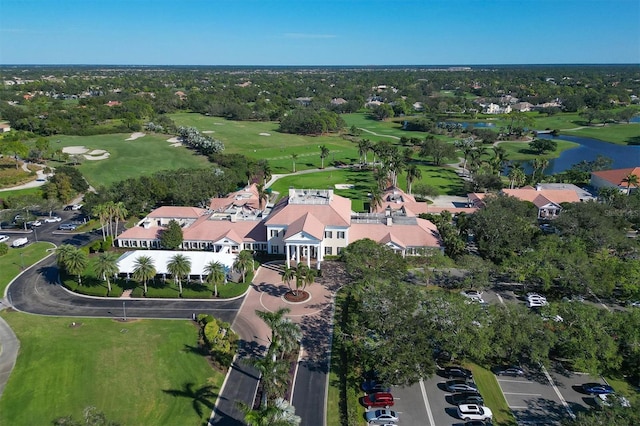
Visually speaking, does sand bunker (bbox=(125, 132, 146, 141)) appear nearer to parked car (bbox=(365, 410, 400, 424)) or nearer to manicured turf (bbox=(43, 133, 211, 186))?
manicured turf (bbox=(43, 133, 211, 186))

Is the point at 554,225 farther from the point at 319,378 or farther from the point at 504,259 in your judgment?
the point at 319,378

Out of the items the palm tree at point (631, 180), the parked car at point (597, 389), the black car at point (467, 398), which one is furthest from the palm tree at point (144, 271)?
the palm tree at point (631, 180)

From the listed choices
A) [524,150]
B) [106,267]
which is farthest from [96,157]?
[524,150]

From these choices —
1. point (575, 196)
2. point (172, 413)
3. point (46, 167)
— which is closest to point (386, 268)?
point (172, 413)

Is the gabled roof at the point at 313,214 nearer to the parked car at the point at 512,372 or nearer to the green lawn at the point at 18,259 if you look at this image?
the parked car at the point at 512,372

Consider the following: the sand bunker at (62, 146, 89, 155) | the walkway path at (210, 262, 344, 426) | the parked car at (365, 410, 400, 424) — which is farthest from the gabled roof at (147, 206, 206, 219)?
the sand bunker at (62, 146, 89, 155)

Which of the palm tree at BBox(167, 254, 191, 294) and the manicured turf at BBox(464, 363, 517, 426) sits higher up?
the palm tree at BBox(167, 254, 191, 294)

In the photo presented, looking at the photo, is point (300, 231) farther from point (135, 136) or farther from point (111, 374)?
point (135, 136)
